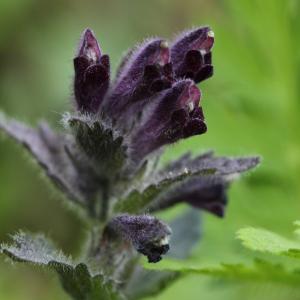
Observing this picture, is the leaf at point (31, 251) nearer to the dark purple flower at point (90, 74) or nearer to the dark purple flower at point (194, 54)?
the dark purple flower at point (90, 74)

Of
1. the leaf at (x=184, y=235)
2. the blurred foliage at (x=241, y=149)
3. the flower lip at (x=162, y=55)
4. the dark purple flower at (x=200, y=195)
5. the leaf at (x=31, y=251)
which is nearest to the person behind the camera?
the leaf at (x=31, y=251)

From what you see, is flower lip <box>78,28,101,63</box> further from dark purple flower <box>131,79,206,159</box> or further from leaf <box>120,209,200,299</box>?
leaf <box>120,209,200,299</box>

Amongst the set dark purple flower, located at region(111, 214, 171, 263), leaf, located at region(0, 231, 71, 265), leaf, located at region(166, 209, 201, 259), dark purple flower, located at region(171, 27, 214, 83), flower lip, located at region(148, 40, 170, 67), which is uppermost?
dark purple flower, located at region(171, 27, 214, 83)

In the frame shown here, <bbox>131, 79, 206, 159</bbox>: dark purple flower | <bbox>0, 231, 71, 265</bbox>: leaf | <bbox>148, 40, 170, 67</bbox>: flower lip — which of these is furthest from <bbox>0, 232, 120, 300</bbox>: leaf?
<bbox>148, 40, 170, 67</bbox>: flower lip

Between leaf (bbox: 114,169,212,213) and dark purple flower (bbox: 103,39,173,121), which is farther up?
dark purple flower (bbox: 103,39,173,121)

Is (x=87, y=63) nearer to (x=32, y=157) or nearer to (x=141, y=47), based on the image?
(x=141, y=47)

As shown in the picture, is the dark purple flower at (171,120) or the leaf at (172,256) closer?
the dark purple flower at (171,120)

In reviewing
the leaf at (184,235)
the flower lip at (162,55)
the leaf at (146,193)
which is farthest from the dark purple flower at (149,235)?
the leaf at (184,235)

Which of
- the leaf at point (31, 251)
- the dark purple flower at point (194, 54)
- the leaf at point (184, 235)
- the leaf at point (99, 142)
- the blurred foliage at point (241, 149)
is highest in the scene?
the blurred foliage at point (241, 149)

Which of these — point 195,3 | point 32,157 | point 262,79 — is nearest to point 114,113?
point 32,157
